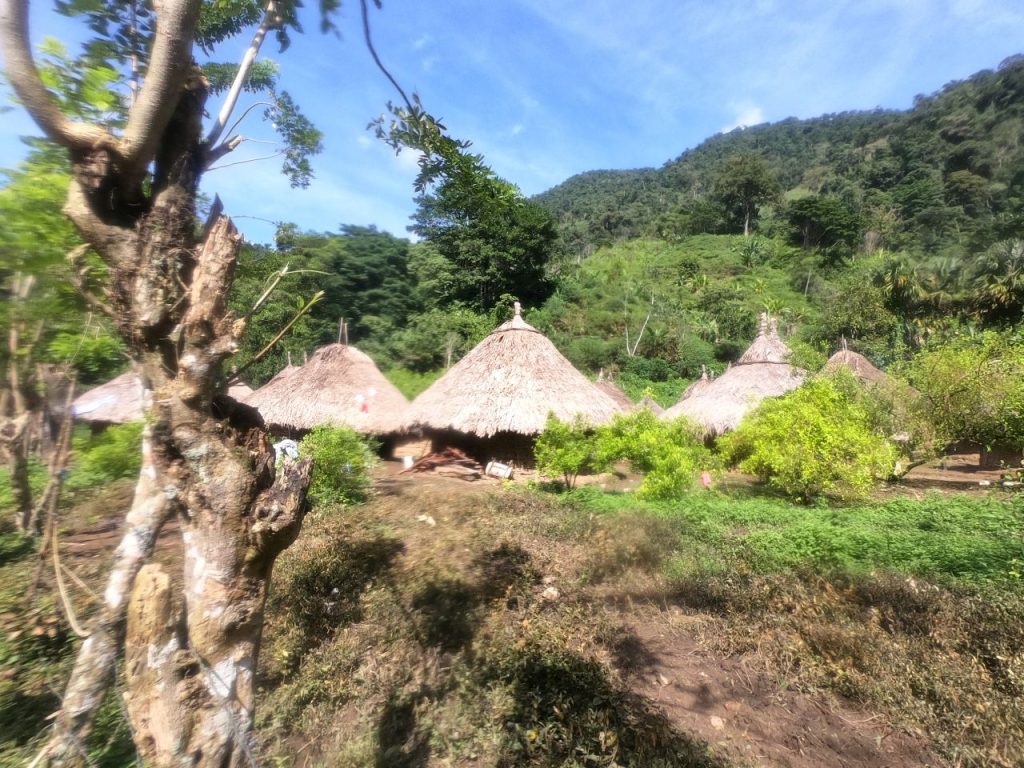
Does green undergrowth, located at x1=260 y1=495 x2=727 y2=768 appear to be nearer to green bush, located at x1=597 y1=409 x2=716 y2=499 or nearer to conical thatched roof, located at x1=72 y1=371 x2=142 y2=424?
green bush, located at x1=597 y1=409 x2=716 y2=499

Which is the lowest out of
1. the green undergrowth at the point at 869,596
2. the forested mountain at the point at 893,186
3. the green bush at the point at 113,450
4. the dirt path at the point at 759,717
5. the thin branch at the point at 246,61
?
the dirt path at the point at 759,717

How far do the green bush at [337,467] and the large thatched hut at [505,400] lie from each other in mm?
2872

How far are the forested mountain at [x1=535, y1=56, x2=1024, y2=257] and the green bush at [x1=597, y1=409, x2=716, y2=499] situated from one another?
3178cm

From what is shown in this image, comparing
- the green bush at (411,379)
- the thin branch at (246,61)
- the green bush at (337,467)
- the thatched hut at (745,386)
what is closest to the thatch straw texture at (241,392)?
the green bush at (411,379)

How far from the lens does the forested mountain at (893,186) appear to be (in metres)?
38.0

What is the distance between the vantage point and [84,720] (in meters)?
2.03

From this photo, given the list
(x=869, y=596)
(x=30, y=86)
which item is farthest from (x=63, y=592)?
(x=869, y=596)

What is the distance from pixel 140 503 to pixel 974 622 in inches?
234

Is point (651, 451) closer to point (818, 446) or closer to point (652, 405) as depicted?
point (818, 446)

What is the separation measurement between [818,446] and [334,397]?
10793 mm

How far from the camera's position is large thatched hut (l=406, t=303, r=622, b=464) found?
1005 centimetres

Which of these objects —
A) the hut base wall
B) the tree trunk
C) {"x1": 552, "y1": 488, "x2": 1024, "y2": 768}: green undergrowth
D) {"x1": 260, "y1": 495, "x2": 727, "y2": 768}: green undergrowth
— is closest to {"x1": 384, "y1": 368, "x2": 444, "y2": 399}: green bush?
the hut base wall

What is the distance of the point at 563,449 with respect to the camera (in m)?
8.30

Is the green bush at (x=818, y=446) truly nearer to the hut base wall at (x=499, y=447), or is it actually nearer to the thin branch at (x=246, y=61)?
the hut base wall at (x=499, y=447)
